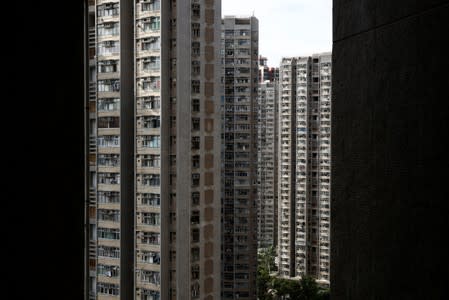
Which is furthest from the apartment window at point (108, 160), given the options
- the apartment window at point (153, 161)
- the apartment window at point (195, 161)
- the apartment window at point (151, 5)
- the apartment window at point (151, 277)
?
the apartment window at point (151, 5)

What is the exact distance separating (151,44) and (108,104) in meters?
0.83

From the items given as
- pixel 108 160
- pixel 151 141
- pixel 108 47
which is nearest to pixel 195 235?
pixel 151 141

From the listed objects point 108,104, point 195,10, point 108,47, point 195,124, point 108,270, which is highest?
point 195,10

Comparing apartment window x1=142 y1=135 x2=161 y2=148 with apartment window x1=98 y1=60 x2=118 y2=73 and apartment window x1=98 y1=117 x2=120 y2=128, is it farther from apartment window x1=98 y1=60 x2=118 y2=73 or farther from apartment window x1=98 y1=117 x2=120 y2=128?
apartment window x1=98 y1=60 x2=118 y2=73

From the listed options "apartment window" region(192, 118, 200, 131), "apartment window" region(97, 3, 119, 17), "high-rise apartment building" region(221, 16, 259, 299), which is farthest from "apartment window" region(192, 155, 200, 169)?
"high-rise apartment building" region(221, 16, 259, 299)

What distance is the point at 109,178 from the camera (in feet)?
18.7

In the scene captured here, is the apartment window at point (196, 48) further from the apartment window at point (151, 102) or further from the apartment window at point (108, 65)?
the apartment window at point (108, 65)

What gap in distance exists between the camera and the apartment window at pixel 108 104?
5.68 m

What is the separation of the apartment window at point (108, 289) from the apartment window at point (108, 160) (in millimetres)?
1331

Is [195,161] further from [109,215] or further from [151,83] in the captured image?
[109,215]

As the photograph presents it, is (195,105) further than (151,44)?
Yes
